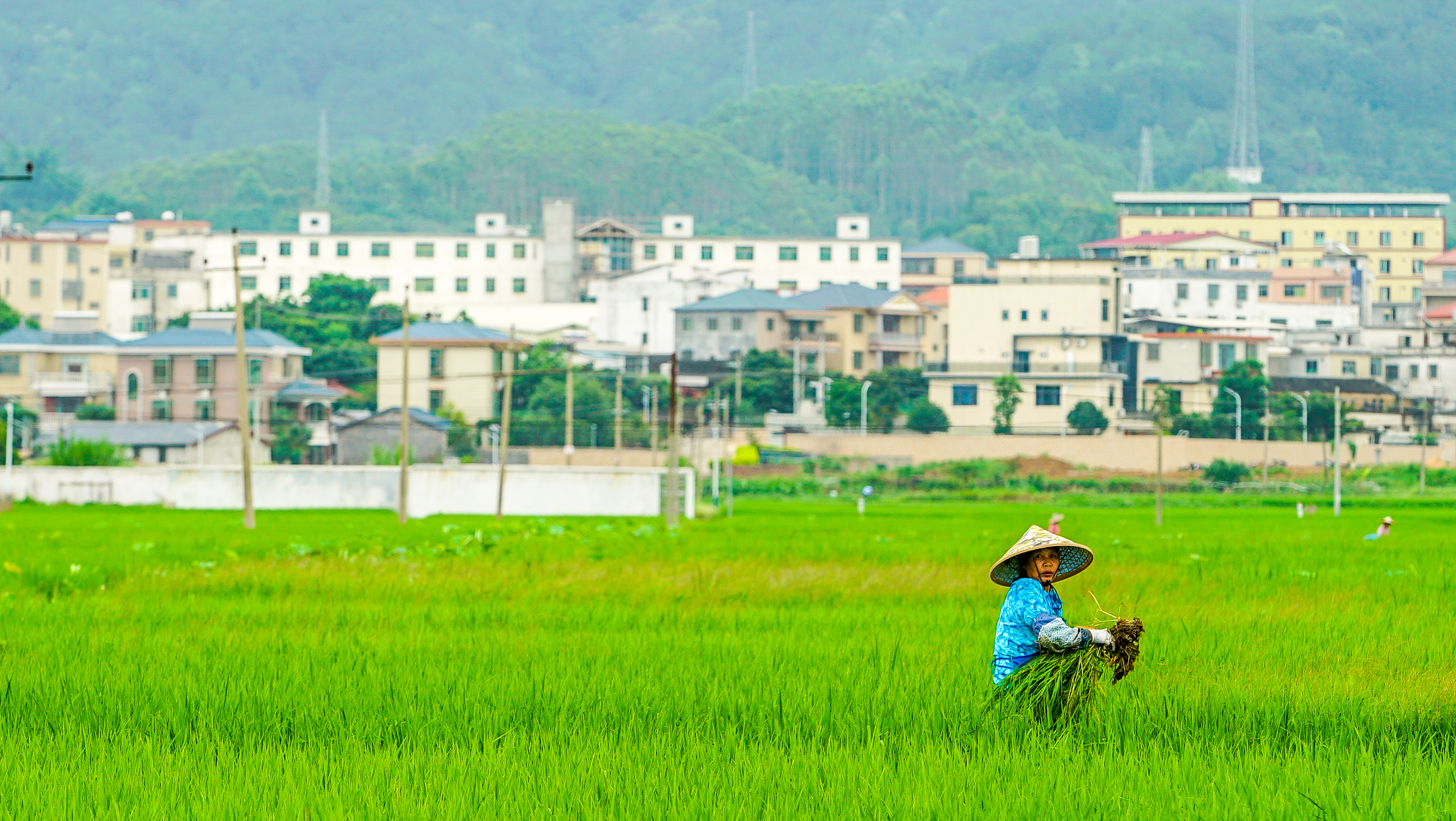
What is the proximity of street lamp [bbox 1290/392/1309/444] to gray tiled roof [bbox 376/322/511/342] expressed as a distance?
31750 mm

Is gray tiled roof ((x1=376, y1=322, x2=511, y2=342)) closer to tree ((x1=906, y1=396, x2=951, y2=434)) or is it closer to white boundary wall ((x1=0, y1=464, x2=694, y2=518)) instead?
tree ((x1=906, y1=396, x2=951, y2=434))

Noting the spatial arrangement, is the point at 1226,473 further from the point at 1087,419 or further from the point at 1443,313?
the point at 1443,313

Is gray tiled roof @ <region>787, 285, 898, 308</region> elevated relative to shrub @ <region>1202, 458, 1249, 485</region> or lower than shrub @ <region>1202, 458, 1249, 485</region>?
elevated

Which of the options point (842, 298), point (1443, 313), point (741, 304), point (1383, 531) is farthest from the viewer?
point (1443, 313)

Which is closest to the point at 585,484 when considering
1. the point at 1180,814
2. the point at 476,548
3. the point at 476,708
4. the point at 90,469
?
the point at 90,469

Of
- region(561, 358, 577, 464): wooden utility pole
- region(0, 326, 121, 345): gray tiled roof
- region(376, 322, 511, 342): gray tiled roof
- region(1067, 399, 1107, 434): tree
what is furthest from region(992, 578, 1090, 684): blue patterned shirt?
region(0, 326, 121, 345): gray tiled roof

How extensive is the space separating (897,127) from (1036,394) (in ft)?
419

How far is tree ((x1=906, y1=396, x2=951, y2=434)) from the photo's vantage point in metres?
69.1

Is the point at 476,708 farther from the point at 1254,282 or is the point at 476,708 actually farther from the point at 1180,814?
the point at 1254,282

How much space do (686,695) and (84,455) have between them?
3921 cm

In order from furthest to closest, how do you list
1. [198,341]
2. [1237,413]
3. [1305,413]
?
1. [198,341]
2. [1237,413]
3. [1305,413]

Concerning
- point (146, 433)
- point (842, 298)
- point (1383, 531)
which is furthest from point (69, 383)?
point (1383, 531)

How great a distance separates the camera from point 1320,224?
121 metres

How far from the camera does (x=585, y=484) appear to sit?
133 feet
